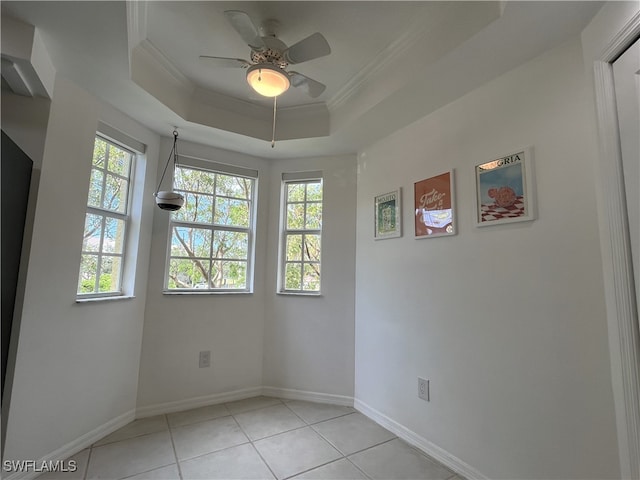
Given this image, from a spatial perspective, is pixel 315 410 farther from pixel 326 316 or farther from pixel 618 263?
pixel 618 263

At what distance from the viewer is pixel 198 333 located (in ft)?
9.49

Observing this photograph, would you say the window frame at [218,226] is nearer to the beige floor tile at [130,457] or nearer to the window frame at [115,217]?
the window frame at [115,217]

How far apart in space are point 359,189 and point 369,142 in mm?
452

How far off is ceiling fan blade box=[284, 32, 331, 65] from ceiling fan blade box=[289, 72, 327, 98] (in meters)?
0.09

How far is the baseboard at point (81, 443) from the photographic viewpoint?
1776 mm

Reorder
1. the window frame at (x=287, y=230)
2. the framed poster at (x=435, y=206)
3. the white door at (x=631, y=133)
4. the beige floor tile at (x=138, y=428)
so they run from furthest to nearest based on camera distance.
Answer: the window frame at (x=287, y=230) → the beige floor tile at (x=138, y=428) → the framed poster at (x=435, y=206) → the white door at (x=631, y=133)

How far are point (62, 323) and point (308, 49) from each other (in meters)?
2.29

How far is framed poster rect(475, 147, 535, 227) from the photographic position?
1.67 meters

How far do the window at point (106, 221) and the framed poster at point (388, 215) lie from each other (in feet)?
7.08

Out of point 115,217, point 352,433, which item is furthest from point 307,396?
point 115,217

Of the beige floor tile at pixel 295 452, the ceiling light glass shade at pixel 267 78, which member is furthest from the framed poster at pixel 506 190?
the beige floor tile at pixel 295 452

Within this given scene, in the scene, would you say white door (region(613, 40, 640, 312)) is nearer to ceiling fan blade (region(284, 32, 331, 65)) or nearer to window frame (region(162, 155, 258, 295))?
ceiling fan blade (region(284, 32, 331, 65))

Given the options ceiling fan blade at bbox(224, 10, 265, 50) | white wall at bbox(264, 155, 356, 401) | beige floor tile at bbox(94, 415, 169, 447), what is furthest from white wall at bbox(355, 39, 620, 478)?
beige floor tile at bbox(94, 415, 169, 447)

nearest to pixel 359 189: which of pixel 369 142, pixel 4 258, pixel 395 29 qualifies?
pixel 369 142
